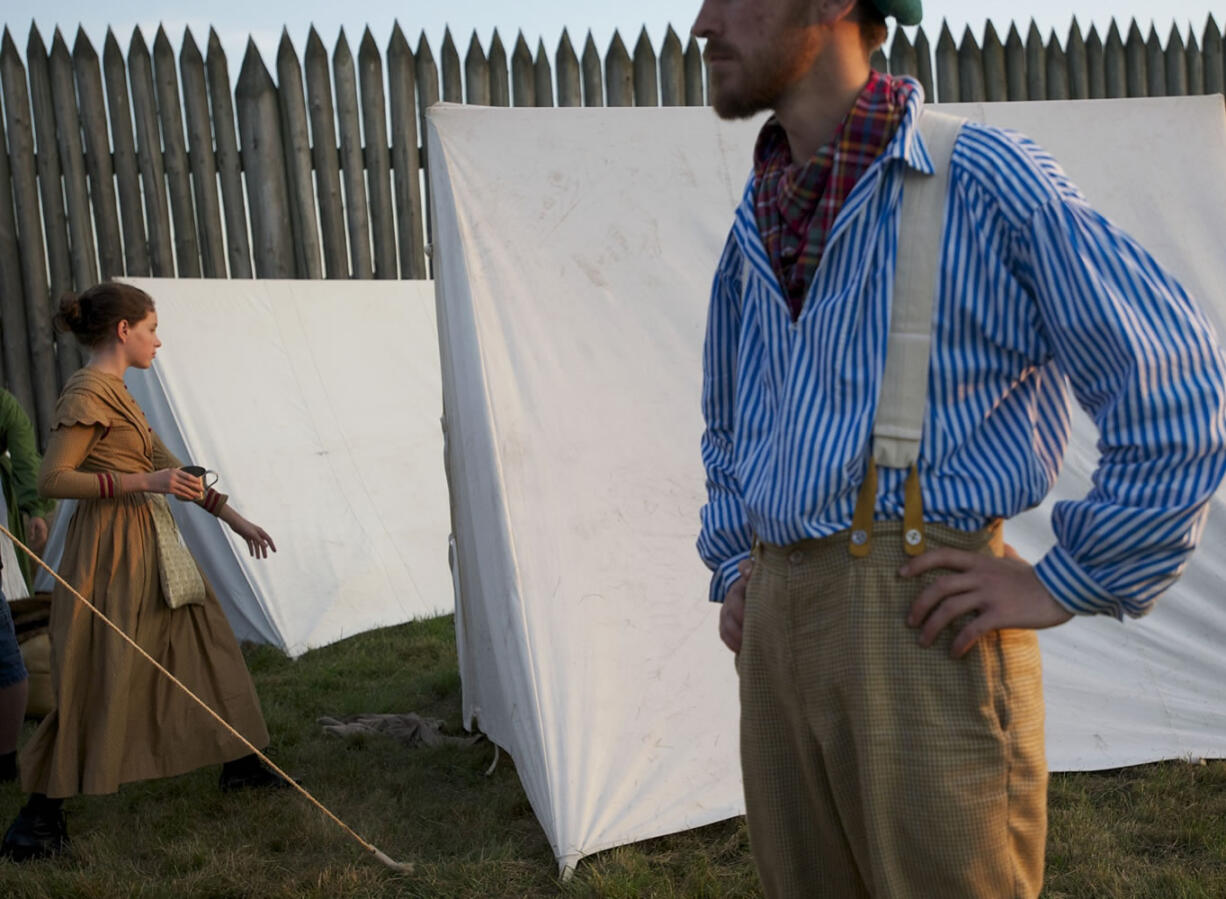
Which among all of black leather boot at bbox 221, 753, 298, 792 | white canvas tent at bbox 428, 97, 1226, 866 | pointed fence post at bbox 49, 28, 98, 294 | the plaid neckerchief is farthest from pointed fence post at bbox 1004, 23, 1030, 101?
the plaid neckerchief

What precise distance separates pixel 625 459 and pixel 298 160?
12.7ft

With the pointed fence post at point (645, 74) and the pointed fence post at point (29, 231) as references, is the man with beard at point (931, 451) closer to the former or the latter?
the pointed fence post at point (645, 74)

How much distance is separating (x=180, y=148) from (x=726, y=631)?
5.65m

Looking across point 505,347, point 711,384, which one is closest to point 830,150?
point 711,384

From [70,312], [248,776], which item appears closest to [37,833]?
[248,776]

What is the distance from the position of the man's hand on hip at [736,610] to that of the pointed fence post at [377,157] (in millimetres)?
5429

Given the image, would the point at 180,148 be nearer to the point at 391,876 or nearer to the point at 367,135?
the point at 367,135

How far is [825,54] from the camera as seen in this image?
1.40 meters

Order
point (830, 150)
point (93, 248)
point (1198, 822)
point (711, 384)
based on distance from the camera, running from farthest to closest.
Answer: point (93, 248)
point (1198, 822)
point (711, 384)
point (830, 150)

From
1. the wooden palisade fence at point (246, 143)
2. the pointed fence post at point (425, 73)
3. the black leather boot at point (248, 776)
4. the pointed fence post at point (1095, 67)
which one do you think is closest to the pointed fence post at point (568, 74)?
the wooden palisade fence at point (246, 143)

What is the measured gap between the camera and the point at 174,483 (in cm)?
340

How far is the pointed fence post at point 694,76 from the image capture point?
6.59 m

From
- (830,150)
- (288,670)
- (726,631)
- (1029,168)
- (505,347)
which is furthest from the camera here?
(288,670)

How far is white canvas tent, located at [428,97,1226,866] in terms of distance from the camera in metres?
3.06
